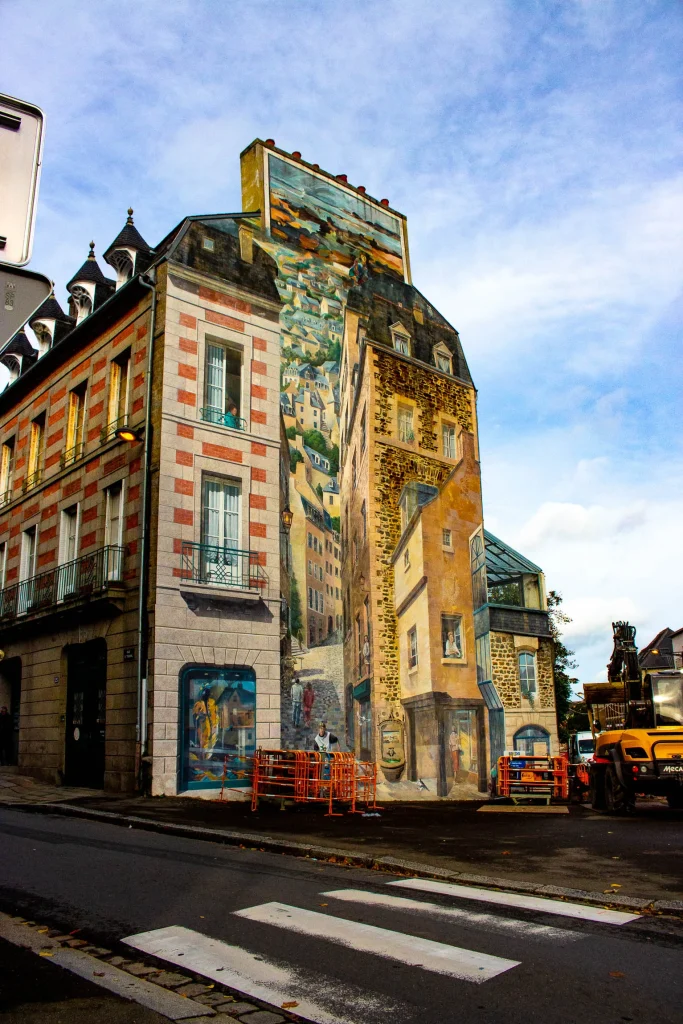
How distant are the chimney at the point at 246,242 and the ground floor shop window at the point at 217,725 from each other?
32.3 feet

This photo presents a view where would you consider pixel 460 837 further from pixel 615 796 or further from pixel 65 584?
pixel 65 584

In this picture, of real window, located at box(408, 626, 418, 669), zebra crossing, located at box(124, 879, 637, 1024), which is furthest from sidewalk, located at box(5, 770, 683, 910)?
real window, located at box(408, 626, 418, 669)

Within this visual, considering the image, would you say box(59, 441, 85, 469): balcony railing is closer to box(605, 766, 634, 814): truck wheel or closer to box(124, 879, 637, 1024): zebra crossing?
box(605, 766, 634, 814): truck wheel

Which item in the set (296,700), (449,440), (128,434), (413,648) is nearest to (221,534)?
(128,434)

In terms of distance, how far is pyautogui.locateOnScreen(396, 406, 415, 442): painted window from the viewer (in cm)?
2219

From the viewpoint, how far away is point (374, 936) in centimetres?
551

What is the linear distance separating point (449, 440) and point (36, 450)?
1145cm

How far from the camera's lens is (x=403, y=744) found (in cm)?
1988

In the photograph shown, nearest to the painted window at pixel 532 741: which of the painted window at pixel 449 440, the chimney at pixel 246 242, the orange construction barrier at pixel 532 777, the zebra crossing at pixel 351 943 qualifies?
the orange construction barrier at pixel 532 777

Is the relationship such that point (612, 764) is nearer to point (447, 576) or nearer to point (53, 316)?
point (447, 576)

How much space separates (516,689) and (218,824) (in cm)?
1243

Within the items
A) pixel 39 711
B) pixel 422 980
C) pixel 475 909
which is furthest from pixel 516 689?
pixel 422 980

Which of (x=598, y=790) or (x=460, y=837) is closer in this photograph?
(x=460, y=837)

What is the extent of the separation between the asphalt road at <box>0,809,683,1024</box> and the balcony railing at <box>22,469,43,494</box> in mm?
15017
